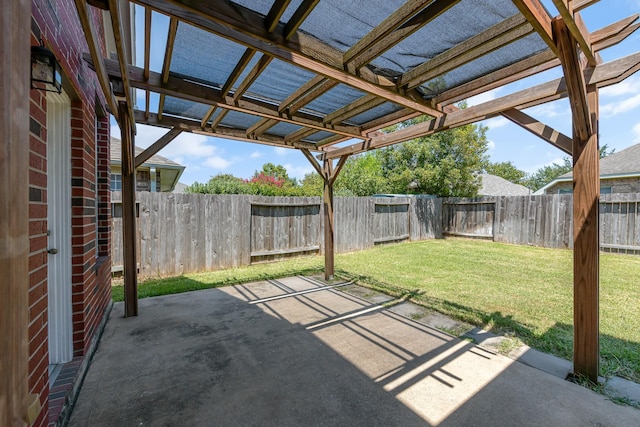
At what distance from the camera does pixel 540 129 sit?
2789mm

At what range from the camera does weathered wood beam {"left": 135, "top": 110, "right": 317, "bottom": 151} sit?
392cm

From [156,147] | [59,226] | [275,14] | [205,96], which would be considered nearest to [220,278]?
[156,147]

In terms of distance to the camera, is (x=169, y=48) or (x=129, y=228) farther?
(x=129, y=228)

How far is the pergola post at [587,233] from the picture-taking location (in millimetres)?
2254

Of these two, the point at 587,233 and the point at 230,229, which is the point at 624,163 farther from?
the point at 230,229

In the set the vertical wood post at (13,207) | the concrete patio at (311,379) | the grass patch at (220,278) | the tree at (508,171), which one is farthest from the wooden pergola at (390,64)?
the tree at (508,171)

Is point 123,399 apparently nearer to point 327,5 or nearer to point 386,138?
point 327,5

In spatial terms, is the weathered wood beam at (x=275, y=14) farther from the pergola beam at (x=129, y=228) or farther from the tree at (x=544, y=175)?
the tree at (x=544, y=175)

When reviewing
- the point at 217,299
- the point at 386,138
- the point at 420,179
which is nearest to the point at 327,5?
the point at 386,138

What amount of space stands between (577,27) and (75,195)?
12.1 feet

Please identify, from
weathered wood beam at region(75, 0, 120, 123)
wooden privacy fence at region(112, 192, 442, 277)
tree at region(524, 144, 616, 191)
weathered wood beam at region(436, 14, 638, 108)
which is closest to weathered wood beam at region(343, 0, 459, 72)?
weathered wood beam at region(436, 14, 638, 108)

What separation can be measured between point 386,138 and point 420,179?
940 centimetres

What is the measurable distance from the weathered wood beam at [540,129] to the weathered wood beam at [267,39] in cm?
132

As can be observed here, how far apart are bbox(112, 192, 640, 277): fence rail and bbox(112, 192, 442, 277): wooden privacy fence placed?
0.06ft
